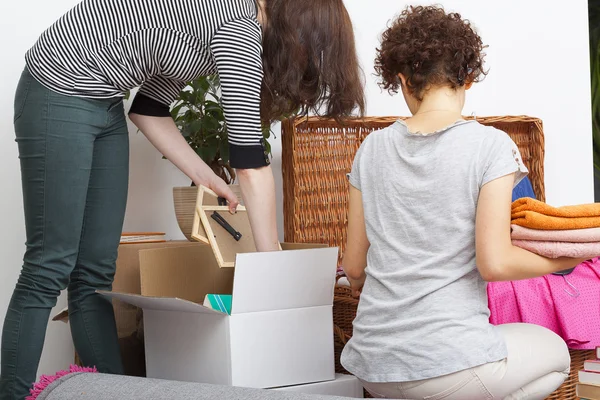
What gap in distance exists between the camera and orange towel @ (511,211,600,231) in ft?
3.83

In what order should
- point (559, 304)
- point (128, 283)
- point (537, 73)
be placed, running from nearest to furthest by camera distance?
point (559, 304)
point (128, 283)
point (537, 73)

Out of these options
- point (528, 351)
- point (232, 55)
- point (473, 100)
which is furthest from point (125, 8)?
point (473, 100)

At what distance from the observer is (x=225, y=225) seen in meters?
1.70

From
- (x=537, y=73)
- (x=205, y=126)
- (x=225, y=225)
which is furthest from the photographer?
(x=537, y=73)

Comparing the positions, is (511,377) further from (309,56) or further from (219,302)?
(309,56)

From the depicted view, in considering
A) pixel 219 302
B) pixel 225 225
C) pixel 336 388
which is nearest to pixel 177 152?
pixel 225 225

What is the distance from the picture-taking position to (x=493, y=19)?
2.77m

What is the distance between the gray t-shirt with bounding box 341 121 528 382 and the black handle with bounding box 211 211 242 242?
516 mm

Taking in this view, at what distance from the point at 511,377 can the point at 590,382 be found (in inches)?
10.2

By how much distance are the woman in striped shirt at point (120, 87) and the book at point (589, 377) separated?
24.9 inches

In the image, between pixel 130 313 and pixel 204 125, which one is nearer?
pixel 130 313

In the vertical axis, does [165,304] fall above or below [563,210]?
below

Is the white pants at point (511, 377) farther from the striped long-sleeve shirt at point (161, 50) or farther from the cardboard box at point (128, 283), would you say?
the cardboard box at point (128, 283)

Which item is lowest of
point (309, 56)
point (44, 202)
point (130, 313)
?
point (130, 313)
